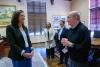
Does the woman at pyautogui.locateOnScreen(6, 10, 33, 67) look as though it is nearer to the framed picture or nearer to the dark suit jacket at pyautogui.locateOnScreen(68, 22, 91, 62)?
the dark suit jacket at pyautogui.locateOnScreen(68, 22, 91, 62)

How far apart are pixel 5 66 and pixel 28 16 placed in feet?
17.7

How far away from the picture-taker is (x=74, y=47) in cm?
217

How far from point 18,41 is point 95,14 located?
6667 mm

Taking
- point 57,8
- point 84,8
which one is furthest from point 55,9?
point 84,8

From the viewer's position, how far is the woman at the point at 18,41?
7.20ft

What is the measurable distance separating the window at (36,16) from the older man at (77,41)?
7.82 m

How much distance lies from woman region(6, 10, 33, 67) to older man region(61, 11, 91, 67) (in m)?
0.56

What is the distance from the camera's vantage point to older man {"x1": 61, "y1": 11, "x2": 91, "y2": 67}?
7.08 feet

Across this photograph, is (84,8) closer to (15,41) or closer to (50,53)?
(50,53)

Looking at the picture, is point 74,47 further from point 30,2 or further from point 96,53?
point 30,2

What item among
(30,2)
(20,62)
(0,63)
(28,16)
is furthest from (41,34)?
(20,62)

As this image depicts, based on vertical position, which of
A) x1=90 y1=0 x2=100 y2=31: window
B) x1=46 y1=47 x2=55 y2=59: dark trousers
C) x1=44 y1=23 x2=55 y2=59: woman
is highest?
x1=90 y1=0 x2=100 y2=31: window

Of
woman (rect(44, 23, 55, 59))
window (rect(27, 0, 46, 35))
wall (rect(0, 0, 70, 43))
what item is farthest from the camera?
window (rect(27, 0, 46, 35))

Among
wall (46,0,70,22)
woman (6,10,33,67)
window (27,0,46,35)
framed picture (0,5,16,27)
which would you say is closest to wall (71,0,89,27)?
wall (46,0,70,22)
